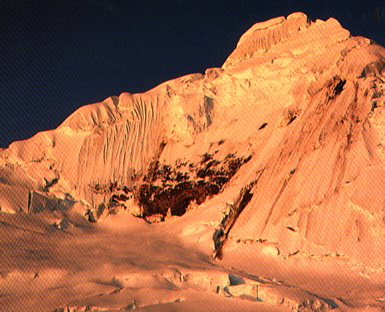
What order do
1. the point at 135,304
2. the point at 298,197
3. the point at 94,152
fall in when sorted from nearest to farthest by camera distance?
1. the point at 135,304
2. the point at 298,197
3. the point at 94,152

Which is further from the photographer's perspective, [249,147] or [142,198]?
[142,198]

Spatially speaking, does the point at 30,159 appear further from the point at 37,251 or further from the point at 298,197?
the point at 298,197

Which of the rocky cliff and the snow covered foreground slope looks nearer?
the snow covered foreground slope

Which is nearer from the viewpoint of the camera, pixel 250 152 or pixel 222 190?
pixel 222 190

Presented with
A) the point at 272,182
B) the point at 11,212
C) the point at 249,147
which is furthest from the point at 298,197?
the point at 11,212

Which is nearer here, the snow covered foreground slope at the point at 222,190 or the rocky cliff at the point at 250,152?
the snow covered foreground slope at the point at 222,190

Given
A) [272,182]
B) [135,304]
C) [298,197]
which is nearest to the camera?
[135,304]

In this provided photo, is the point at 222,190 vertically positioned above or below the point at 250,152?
below

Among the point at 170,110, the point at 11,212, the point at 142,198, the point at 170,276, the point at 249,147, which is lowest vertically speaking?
the point at 170,276
